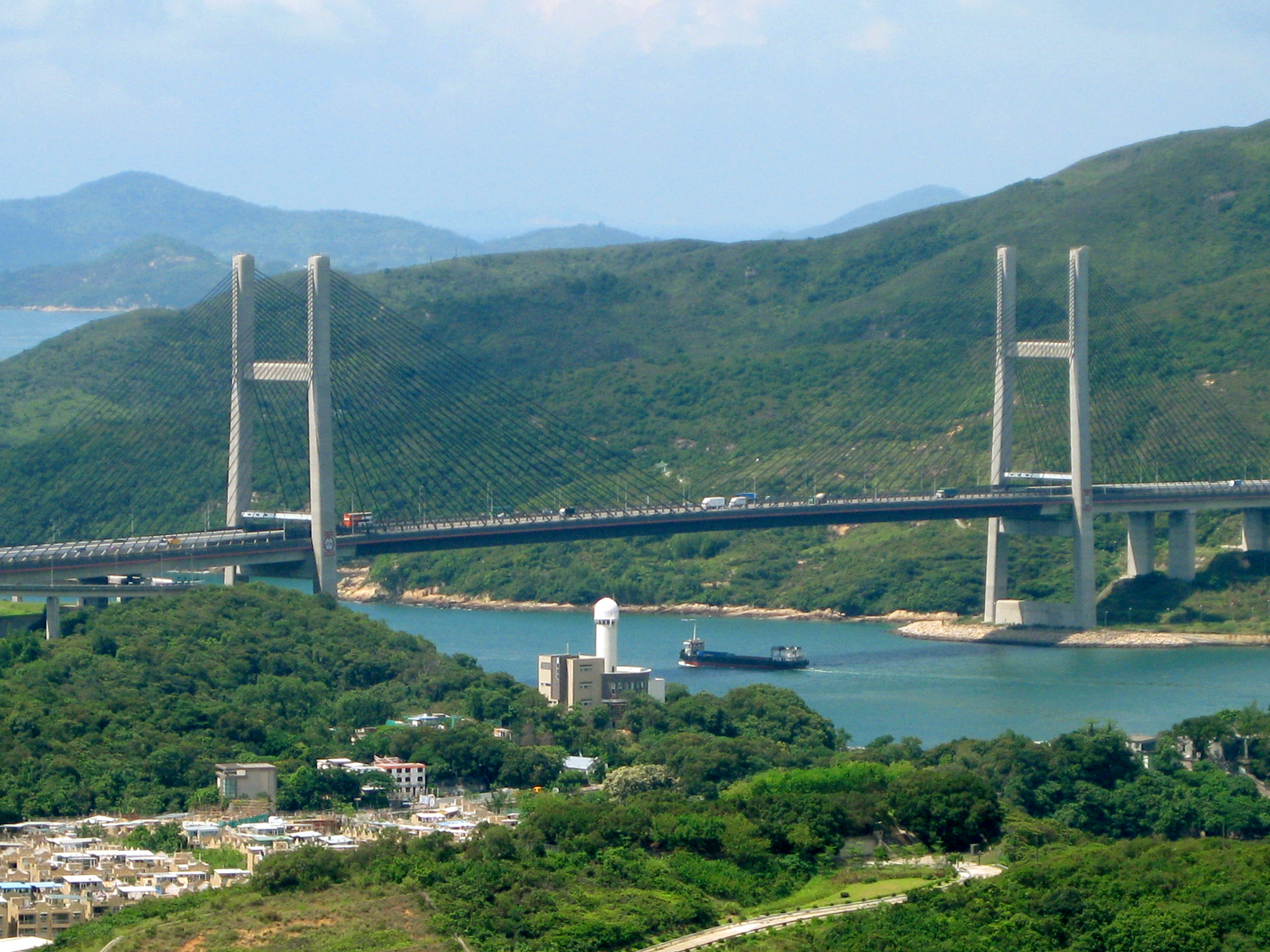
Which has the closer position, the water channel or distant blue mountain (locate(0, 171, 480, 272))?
the water channel

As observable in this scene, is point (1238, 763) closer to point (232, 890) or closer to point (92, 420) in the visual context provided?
point (232, 890)

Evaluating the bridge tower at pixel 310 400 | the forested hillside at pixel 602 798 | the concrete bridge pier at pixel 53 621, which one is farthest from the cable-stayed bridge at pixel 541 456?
the forested hillside at pixel 602 798

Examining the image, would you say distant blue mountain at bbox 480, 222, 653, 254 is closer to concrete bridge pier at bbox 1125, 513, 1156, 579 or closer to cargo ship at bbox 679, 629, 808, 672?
concrete bridge pier at bbox 1125, 513, 1156, 579

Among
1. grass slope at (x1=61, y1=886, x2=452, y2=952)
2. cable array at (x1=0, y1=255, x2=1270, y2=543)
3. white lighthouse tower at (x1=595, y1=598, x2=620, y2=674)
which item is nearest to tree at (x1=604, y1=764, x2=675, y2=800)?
grass slope at (x1=61, y1=886, x2=452, y2=952)

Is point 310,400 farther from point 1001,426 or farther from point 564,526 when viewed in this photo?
point 1001,426

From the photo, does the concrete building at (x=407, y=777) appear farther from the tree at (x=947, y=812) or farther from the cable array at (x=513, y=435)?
the cable array at (x=513, y=435)

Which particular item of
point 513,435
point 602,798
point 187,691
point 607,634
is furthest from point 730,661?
point 602,798
